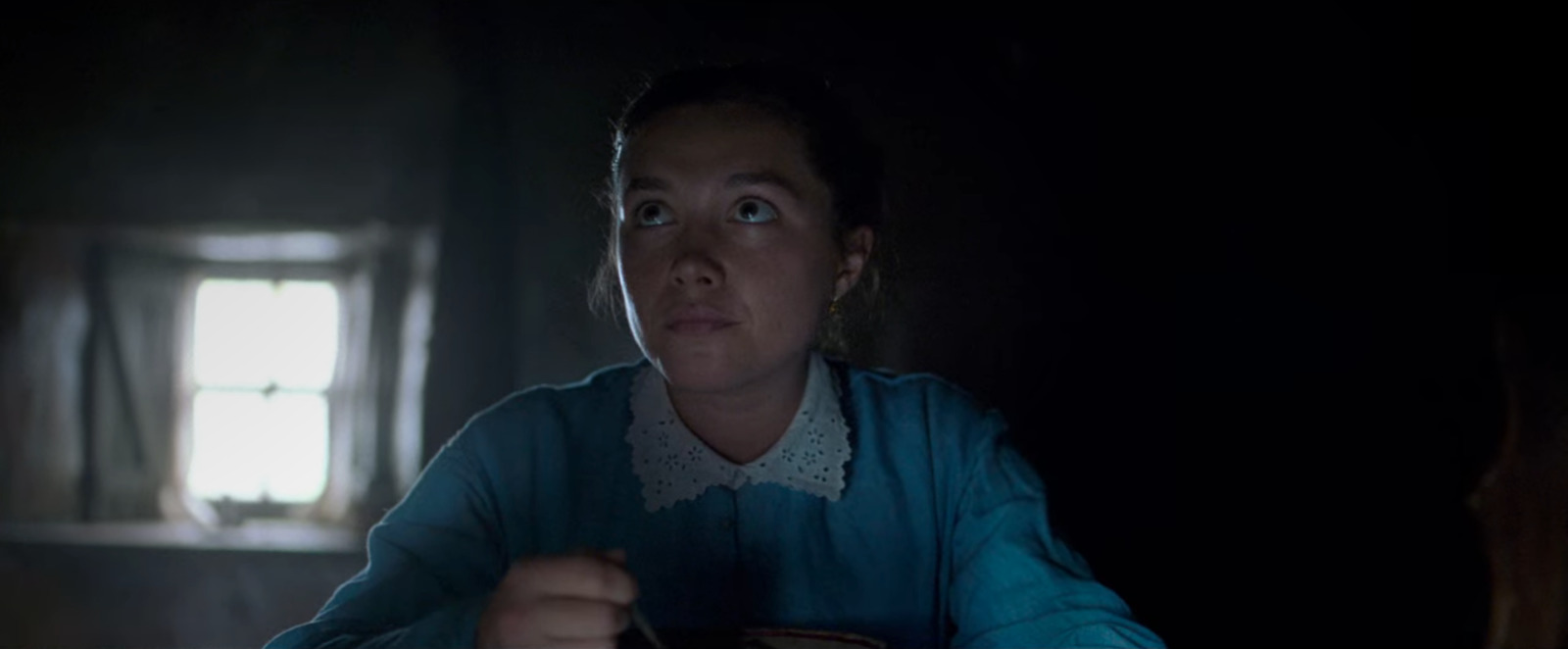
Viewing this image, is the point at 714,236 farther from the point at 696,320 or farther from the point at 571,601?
the point at 571,601

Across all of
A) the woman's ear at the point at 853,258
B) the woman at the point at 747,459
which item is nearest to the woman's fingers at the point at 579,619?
the woman at the point at 747,459

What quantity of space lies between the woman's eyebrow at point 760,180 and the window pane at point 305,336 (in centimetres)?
22

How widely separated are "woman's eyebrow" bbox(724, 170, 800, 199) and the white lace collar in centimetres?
11

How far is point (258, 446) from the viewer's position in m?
0.49

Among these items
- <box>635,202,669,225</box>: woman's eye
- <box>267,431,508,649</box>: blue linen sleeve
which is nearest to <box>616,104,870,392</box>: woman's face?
<box>635,202,669,225</box>: woman's eye

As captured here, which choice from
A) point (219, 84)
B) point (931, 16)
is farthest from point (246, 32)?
point (931, 16)

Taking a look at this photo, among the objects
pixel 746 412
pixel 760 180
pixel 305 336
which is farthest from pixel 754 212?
pixel 305 336

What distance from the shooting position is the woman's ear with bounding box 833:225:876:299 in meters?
0.49

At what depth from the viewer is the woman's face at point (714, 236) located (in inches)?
17.4

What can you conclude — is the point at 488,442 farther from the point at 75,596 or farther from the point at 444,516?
the point at 75,596

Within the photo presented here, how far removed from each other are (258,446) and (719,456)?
0.23m

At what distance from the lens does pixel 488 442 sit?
0.49 metres

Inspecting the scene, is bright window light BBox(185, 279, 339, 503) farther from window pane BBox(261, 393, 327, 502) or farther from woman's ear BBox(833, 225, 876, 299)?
woman's ear BBox(833, 225, 876, 299)

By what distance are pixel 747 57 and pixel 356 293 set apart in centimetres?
23
